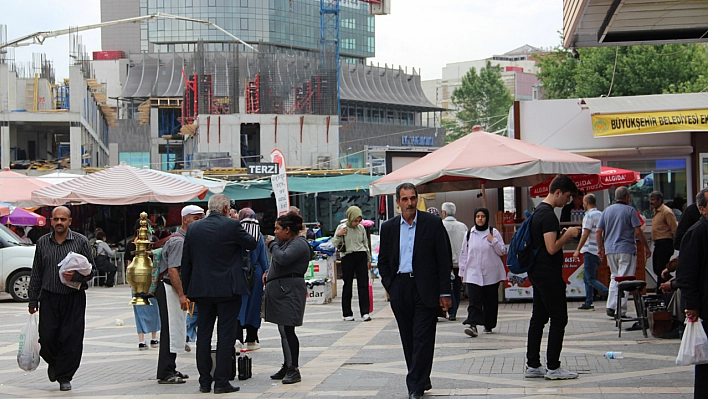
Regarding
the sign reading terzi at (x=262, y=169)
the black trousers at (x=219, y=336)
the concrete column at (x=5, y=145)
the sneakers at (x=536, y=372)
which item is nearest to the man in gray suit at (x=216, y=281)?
the black trousers at (x=219, y=336)

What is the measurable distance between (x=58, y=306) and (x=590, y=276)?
8702 millimetres

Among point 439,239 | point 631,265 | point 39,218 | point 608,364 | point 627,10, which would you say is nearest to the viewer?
point 439,239

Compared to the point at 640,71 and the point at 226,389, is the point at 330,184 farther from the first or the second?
the point at 226,389

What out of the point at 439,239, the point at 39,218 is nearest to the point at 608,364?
the point at 439,239

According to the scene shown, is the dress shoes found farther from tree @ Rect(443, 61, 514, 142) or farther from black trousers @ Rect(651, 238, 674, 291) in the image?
tree @ Rect(443, 61, 514, 142)

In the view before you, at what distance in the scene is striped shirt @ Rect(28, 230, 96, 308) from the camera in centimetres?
914

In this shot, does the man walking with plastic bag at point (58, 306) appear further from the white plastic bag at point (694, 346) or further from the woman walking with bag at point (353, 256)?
the woman walking with bag at point (353, 256)

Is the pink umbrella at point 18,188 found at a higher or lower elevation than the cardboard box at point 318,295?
higher

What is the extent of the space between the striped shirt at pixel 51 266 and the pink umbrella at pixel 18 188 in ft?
61.9

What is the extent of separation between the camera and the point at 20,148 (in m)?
57.6

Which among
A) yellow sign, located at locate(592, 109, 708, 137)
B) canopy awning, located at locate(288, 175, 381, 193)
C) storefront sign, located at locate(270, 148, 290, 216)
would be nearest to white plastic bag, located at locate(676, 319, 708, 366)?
yellow sign, located at locate(592, 109, 708, 137)

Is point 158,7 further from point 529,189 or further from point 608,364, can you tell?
point 608,364

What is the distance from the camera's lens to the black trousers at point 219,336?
8594mm

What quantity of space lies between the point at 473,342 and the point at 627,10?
4.44 m
